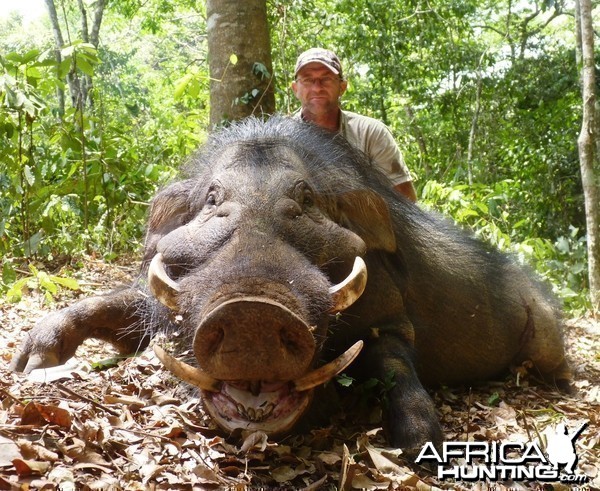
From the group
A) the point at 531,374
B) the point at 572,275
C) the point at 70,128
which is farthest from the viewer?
the point at 572,275

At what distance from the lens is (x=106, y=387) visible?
12.0 ft

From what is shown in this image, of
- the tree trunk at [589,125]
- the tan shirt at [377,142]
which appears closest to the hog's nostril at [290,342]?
the tan shirt at [377,142]

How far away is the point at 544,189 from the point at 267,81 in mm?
7949

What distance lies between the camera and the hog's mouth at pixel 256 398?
2.97 m

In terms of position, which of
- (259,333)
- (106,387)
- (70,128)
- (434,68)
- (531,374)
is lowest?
(531,374)

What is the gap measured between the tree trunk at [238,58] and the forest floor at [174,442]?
2.65 m

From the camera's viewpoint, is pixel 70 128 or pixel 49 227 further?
pixel 70 128

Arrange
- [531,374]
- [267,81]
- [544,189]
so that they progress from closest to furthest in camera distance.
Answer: [531,374] < [267,81] < [544,189]

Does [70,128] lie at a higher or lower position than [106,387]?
higher

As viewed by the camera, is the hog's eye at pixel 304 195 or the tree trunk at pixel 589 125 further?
the tree trunk at pixel 589 125

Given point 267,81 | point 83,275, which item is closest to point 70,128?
point 83,275

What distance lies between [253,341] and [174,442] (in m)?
0.62

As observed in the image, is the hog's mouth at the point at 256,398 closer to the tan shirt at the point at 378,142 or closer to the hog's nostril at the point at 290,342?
the hog's nostril at the point at 290,342

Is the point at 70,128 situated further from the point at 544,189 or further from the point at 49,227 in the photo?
the point at 544,189
